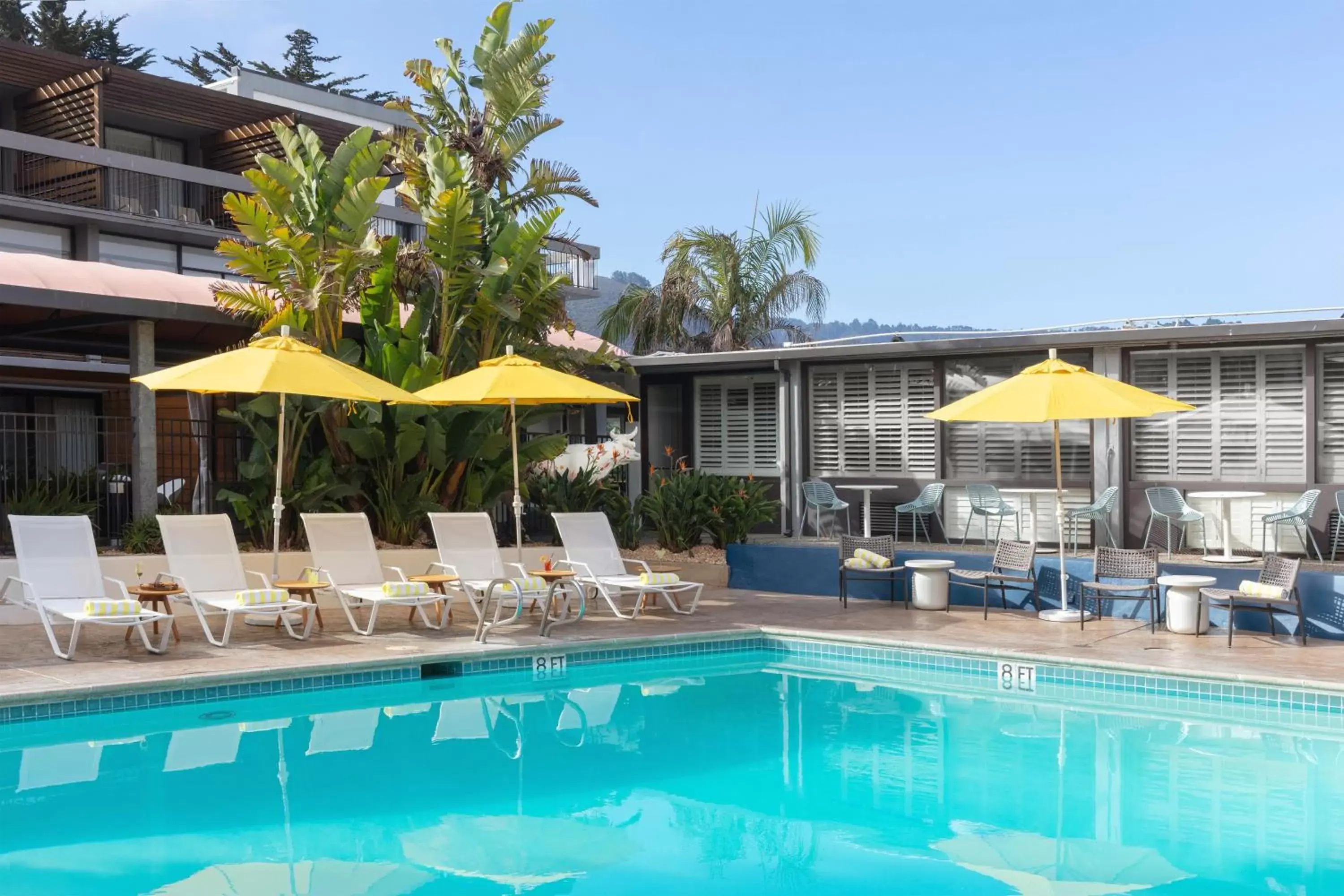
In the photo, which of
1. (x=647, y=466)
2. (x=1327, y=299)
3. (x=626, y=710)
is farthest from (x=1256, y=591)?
(x=1327, y=299)

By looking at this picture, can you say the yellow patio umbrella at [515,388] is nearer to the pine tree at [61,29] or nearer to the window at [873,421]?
the window at [873,421]

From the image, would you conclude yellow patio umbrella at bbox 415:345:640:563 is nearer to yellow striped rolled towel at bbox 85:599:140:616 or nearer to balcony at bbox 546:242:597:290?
yellow striped rolled towel at bbox 85:599:140:616

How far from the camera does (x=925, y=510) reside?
15422 mm

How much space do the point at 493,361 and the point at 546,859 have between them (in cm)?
672

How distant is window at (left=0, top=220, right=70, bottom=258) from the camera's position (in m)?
24.2

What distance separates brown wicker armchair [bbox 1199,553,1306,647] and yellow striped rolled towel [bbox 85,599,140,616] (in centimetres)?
892

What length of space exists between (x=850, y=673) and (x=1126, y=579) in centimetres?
320

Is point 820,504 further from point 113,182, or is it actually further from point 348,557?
point 113,182

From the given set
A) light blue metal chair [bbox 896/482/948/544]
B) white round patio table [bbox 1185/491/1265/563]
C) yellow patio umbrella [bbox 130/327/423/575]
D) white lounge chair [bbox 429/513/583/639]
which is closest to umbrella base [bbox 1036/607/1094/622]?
white round patio table [bbox 1185/491/1265/563]

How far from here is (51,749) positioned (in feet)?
25.5

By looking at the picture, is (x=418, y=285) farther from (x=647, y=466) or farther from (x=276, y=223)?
(x=647, y=466)

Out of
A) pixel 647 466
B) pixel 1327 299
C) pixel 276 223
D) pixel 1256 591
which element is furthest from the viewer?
pixel 1327 299

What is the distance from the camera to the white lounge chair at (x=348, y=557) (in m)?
11.2

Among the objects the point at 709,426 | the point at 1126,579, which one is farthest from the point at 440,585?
the point at 709,426
